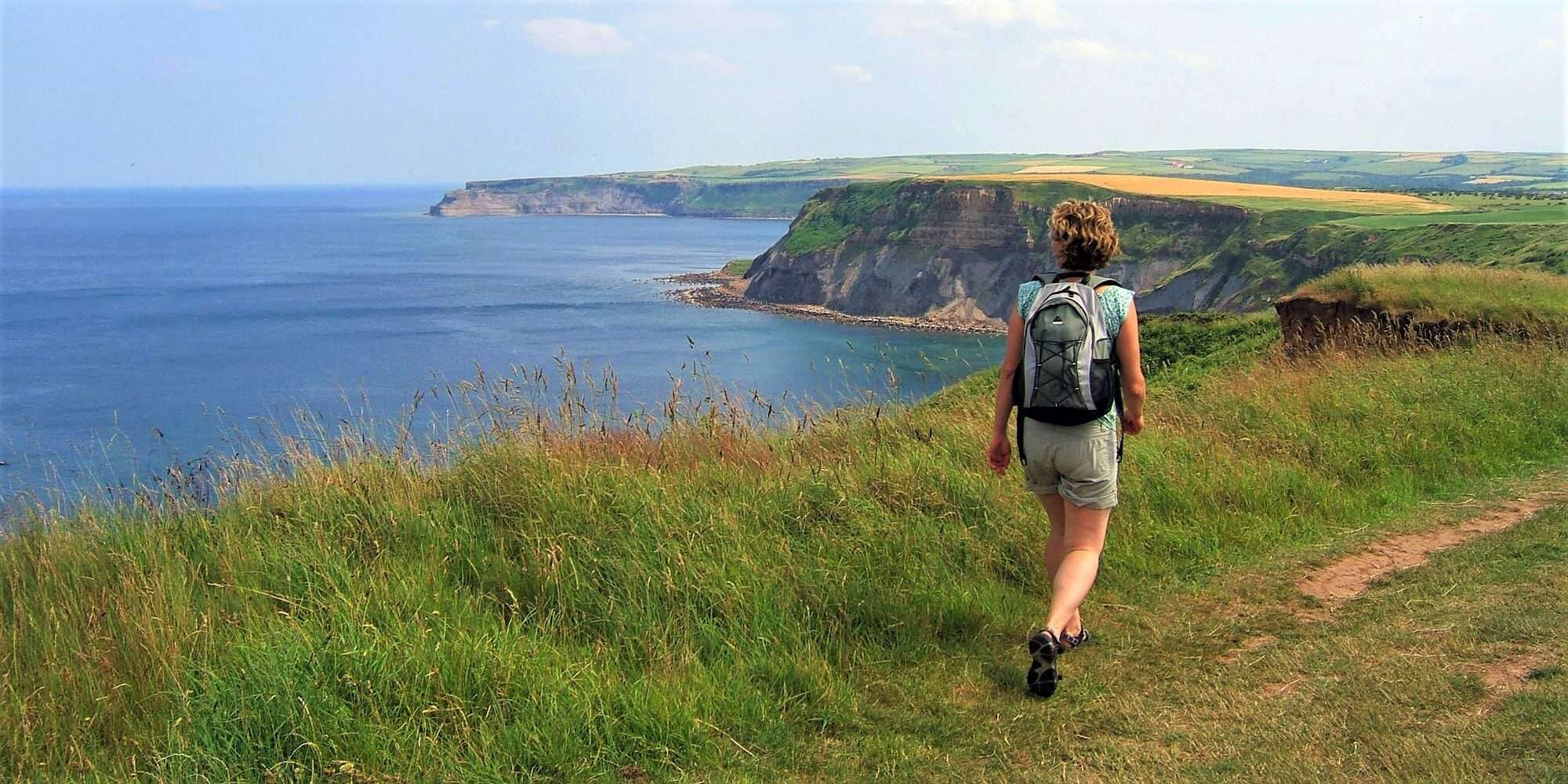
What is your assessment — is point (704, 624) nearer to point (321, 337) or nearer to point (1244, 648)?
point (1244, 648)

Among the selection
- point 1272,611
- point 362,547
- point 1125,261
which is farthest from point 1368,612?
point 1125,261

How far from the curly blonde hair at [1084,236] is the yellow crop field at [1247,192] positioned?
92.2 metres

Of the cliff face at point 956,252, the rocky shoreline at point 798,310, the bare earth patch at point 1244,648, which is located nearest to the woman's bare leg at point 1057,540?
the bare earth patch at point 1244,648

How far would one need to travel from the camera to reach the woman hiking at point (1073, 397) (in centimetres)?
409

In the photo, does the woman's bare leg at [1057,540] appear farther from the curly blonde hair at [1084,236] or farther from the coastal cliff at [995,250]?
the coastal cliff at [995,250]

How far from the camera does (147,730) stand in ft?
11.8

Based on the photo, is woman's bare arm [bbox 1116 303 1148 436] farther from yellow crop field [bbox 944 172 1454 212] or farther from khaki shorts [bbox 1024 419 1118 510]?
yellow crop field [bbox 944 172 1454 212]

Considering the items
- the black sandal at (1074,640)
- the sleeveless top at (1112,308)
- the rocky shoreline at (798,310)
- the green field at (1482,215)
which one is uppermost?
the green field at (1482,215)

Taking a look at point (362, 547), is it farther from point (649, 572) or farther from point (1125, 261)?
point (1125, 261)

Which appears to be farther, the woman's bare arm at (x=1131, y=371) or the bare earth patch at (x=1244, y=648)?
the bare earth patch at (x=1244, y=648)

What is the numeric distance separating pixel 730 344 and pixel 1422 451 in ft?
224

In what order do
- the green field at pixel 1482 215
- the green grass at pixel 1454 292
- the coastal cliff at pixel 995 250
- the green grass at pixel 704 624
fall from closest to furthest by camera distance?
the green grass at pixel 704 624
the green grass at pixel 1454 292
the green field at pixel 1482 215
the coastal cliff at pixel 995 250

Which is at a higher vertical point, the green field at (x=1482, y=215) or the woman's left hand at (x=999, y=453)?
the green field at (x=1482, y=215)

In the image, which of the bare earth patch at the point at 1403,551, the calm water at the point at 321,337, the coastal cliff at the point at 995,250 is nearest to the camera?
the bare earth patch at the point at 1403,551
